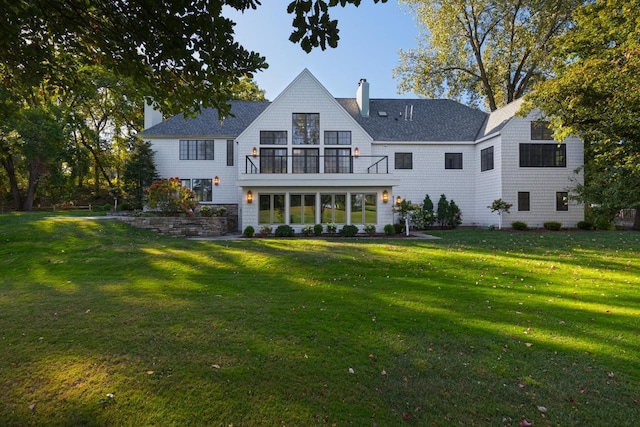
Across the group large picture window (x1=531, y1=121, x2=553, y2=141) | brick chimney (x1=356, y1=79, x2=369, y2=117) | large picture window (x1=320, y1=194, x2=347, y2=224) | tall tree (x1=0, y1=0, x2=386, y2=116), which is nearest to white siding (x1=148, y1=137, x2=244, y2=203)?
large picture window (x1=320, y1=194, x2=347, y2=224)

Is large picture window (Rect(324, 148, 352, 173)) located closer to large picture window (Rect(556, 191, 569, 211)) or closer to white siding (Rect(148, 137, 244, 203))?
white siding (Rect(148, 137, 244, 203))

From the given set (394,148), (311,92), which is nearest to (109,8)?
(311,92)

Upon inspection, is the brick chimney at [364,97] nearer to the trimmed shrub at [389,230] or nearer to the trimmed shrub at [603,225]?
the trimmed shrub at [389,230]

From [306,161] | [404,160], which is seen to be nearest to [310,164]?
[306,161]

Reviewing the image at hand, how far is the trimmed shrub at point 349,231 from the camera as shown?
16672mm

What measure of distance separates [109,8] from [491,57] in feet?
100.0

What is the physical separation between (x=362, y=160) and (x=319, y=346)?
16.7m

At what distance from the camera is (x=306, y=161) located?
1967cm

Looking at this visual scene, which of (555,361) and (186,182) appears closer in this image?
(555,361)

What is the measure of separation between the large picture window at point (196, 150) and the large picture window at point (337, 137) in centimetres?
781

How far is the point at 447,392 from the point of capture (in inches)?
124

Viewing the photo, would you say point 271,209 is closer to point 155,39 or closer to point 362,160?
point 362,160

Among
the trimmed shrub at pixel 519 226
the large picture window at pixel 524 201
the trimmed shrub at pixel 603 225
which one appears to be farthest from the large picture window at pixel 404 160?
the trimmed shrub at pixel 603 225

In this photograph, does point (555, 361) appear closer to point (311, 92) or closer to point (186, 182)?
point (311, 92)
